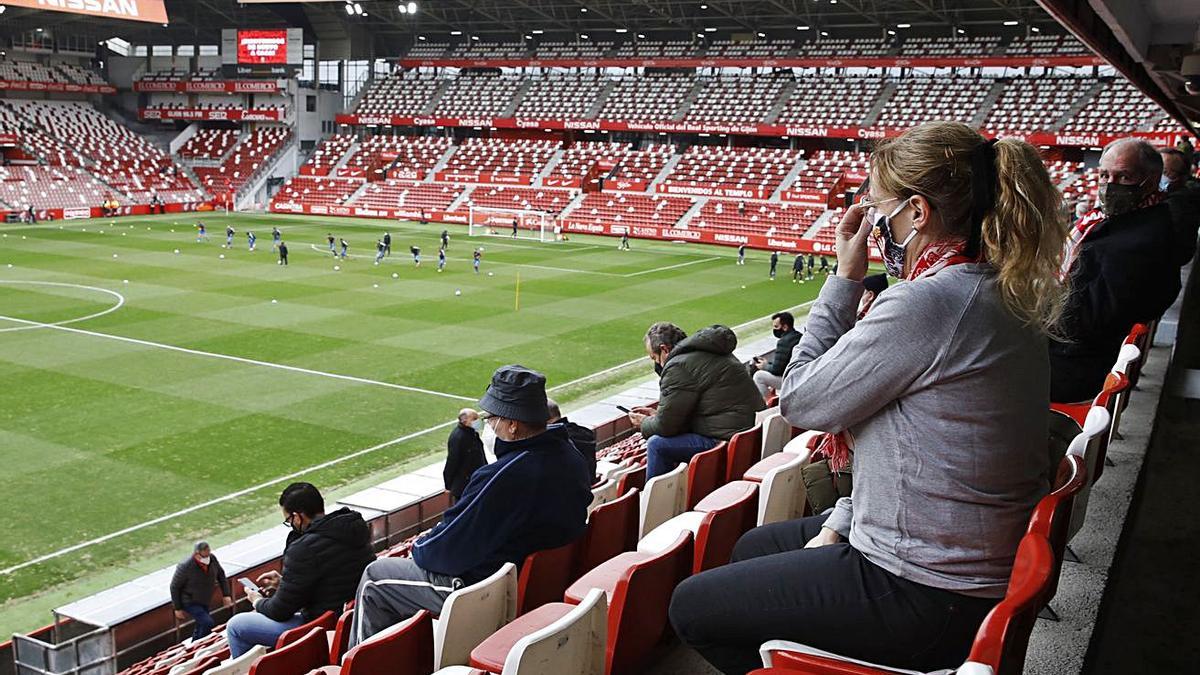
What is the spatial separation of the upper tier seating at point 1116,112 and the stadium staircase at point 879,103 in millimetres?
9858

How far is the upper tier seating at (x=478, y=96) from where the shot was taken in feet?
234

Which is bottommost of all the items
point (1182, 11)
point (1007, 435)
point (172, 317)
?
point (172, 317)

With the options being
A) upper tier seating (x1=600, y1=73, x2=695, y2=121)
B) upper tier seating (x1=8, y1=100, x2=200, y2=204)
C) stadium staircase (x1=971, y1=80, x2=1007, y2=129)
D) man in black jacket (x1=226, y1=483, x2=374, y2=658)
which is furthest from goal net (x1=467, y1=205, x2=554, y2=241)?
man in black jacket (x1=226, y1=483, x2=374, y2=658)

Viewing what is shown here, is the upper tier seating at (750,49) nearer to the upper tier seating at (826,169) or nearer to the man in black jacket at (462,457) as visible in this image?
the upper tier seating at (826,169)

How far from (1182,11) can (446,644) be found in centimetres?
1046

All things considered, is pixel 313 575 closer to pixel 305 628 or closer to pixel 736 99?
pixel 305 628

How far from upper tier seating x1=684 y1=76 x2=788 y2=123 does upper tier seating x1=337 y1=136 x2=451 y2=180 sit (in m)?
17.1

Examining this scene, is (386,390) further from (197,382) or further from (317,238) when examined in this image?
(317,238)

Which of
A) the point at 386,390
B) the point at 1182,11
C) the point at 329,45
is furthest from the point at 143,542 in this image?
the point at 329,45

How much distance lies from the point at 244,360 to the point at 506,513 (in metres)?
19.4

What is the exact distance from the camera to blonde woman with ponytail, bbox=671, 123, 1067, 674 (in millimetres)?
2818

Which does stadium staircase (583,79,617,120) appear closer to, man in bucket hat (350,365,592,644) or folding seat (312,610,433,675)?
man in bucket hat (350,365,592,644)

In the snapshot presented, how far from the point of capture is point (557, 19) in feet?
221

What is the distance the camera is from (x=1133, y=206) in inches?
243
